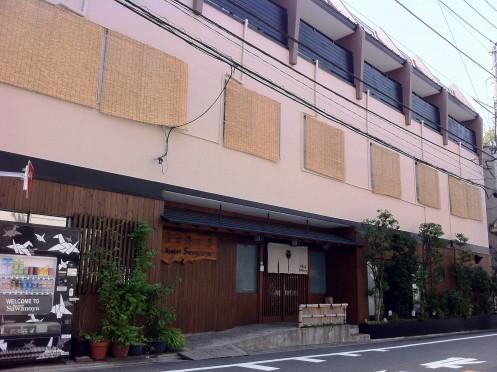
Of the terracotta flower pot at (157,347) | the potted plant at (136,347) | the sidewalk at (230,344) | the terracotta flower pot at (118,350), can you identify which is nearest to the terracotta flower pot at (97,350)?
the sidewalk at (230,344)

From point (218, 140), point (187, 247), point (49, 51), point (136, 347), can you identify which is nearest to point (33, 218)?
point (136, 347)

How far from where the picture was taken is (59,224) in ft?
33.3

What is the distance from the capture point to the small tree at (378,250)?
57.4ft

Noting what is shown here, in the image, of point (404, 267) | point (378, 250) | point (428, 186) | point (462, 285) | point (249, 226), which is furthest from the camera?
point (428, 186)

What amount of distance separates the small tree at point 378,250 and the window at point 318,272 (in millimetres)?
1866

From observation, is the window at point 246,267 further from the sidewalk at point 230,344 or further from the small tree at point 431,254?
the small tree at point 431,254

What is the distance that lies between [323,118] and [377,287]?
269 inches

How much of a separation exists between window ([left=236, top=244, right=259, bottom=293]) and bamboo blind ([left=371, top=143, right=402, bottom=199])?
21.8 ft

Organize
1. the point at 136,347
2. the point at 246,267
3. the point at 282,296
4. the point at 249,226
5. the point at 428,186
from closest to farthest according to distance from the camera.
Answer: the point at 136,347 < the point at 249,226 < the point at 246,267 < the point at 282,296 < the point at 428,186

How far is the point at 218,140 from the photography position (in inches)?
541

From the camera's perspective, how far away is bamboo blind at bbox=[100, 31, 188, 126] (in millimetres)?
11445

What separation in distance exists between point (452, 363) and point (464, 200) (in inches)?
707

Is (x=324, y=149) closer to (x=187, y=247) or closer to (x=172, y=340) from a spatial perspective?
(x=187, y=247)

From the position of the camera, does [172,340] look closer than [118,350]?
No
